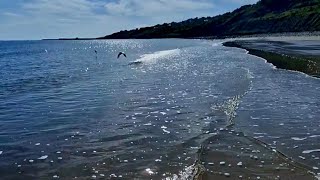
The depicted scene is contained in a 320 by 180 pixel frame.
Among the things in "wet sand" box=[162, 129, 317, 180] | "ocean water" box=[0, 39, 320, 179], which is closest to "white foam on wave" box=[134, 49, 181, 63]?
"ocean water" box=[0, 39, 320, 179]

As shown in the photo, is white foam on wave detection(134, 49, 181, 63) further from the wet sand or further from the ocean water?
the wet sand

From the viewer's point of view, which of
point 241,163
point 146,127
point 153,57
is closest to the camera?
point 241,163

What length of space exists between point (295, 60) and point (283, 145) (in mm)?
28731

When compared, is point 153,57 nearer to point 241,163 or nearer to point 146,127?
point 146,127

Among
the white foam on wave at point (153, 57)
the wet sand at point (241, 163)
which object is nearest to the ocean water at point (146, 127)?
the wet sand at point (241, 163)

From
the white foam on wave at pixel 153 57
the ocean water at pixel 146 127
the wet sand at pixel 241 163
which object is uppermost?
the wet sand at pixel 241 163

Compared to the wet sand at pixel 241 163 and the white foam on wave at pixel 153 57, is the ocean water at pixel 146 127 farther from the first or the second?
the white foam on wave at pixel 153 57

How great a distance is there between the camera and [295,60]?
128ft

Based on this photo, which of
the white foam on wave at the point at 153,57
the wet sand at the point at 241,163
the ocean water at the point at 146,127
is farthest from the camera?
the white foam on wave at the point at 153,57

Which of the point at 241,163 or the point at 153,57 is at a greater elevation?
the point at 241,163

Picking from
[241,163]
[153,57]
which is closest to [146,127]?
[241,163]

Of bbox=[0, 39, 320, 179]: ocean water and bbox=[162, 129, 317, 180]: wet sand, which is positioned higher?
bbox=[162, 129, 317, 180]: wet sand

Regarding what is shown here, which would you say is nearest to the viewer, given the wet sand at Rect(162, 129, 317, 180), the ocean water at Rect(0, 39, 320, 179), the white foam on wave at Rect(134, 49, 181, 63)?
the wet sand at Rect(162, 129, 317, 180)

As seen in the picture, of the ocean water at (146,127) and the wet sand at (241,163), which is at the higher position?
the wet sand at (241,163)
